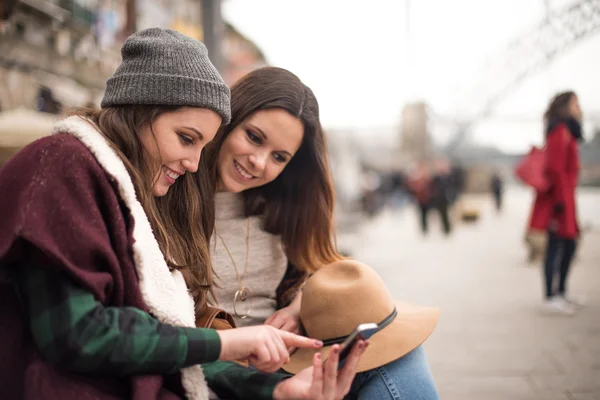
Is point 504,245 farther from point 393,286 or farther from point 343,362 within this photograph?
point 343,362

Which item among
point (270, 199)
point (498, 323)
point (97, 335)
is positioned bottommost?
point (498, 323)

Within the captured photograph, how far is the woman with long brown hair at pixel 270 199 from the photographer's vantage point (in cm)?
197

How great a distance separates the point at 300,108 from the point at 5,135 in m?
5.02

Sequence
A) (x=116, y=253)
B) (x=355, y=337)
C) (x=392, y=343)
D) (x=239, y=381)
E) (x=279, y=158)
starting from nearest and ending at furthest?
(x=116, y=253)
(x=355, y=337)
(x=239, y=381)
(x=392, y=343)
(x=279, y=158)

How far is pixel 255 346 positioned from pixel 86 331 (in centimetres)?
37

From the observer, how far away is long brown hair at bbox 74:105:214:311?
129 centimetres

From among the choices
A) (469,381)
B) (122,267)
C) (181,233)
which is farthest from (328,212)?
(469,381)

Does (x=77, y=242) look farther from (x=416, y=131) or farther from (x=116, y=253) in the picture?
(x=416, y=131)

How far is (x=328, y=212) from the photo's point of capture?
2.18 metres

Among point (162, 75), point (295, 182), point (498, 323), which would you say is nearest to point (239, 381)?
point (162, 75)

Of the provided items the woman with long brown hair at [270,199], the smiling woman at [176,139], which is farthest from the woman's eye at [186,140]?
the woman with long brown hair at [270,199]

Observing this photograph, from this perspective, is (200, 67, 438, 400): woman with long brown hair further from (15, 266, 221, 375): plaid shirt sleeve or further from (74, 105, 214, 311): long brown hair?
(15, 266, 221, 375): plaid shirt sleeve

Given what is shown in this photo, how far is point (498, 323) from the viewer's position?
4.68 meters

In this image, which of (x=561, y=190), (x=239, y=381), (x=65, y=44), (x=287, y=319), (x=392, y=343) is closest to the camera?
(x=239, y=381)
